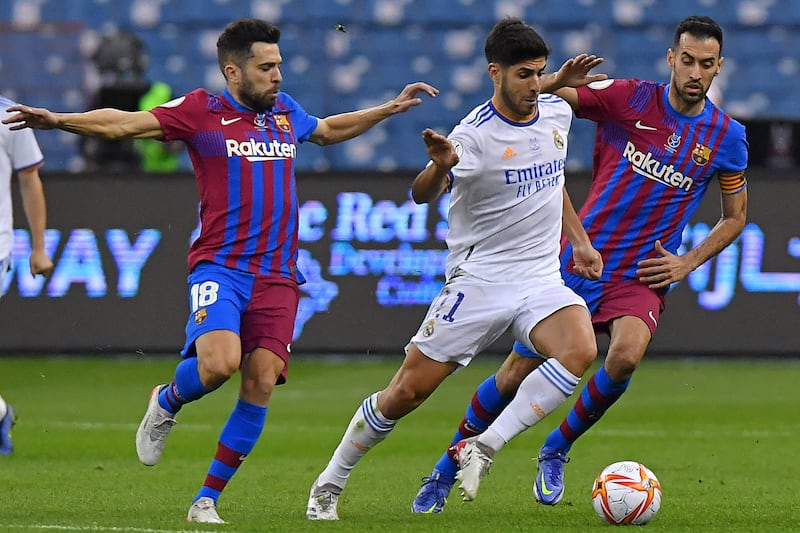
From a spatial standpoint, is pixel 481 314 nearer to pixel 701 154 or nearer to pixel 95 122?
pixel 701 154

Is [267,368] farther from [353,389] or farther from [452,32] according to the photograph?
[452,32]

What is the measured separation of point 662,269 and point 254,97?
2.11 metres

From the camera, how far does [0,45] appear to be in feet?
56.9

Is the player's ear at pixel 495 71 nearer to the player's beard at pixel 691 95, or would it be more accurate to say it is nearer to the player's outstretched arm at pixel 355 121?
the player's outstretched arm at pixel 355 121

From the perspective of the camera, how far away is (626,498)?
20.8 feet

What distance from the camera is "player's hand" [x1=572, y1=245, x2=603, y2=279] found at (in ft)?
22.8

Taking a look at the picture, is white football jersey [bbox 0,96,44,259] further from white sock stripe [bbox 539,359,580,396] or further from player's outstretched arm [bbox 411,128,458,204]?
white sock stripe [bbox 539,359,580,396]

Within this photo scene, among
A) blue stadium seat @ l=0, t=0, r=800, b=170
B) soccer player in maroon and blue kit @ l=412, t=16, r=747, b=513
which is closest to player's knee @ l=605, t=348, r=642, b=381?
soccer player in maroon and blue kit @ l=412, t=16, r=747, b=513

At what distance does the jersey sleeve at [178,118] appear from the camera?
21.1ft

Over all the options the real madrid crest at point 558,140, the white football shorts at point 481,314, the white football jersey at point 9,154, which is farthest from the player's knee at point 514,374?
the white football jersey at point 9,154

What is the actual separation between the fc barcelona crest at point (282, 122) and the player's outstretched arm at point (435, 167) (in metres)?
0.72

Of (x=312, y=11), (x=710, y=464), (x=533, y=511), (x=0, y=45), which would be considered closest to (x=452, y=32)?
(x=312, y=11)

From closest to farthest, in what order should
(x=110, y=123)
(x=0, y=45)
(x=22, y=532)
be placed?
(x=22, y=532)
(x=110, y=123)
(x=0, y=45)

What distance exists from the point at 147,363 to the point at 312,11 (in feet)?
19.0
